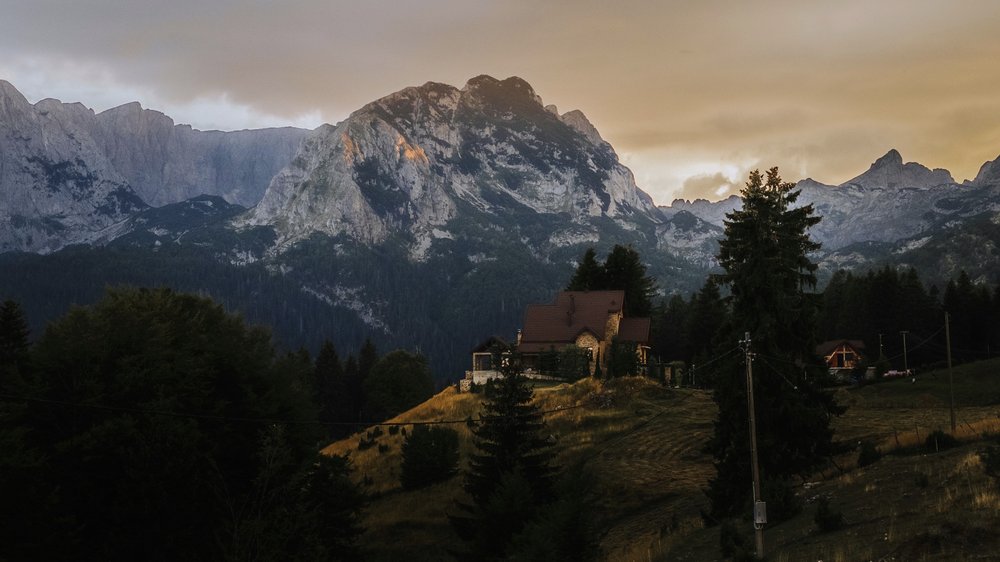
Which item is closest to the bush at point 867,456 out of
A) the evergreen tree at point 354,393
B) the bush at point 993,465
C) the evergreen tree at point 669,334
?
the bush at point 993,465

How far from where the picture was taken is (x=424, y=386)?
412ft

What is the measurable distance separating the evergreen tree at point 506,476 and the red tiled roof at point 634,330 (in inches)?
1799

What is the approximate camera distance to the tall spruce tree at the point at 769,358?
3488cm

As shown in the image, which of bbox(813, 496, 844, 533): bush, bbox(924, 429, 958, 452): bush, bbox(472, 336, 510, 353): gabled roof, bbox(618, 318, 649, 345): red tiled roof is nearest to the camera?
bbox(813, 496, 844, 533): bush

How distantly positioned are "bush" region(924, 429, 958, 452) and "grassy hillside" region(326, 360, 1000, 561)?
0.52 meters

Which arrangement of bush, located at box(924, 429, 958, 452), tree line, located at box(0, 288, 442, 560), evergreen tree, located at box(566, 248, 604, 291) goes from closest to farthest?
1. tree line, located at box(0, 288, 442, 560)
2. bush, located at box(924, 429, 958, 452)
3. evergreen tree, located at box(566, 248, 604, 291)

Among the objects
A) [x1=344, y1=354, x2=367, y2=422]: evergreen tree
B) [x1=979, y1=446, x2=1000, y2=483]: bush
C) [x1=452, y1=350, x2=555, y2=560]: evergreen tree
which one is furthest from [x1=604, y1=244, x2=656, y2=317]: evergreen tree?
[x1=979, y1=446, x2=1000, y2=483]: bush

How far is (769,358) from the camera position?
35500 millimetres

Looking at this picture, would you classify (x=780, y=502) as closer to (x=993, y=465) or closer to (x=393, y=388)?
(x=993, y=465)

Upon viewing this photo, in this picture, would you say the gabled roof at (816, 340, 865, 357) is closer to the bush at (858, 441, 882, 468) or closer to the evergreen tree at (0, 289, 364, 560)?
the bush at (858, 441, 882, 468)

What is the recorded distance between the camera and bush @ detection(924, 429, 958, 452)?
1372 inches

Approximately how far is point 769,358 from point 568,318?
51195mm

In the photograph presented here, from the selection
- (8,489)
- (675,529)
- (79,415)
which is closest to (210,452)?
(79,415)

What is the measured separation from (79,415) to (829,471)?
33.7 metres
